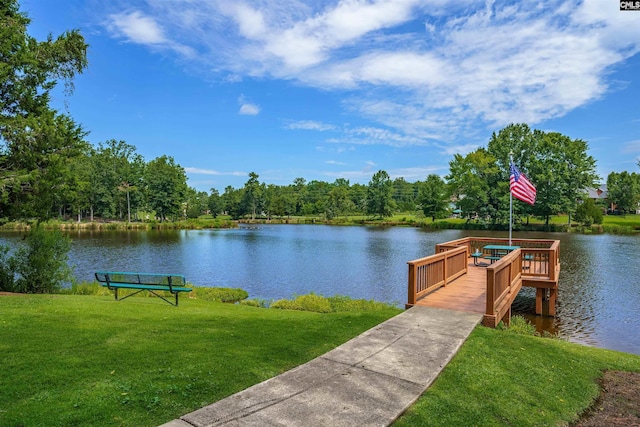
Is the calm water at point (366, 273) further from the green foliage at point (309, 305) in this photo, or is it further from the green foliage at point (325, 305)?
the green foliage at point (309, 305)

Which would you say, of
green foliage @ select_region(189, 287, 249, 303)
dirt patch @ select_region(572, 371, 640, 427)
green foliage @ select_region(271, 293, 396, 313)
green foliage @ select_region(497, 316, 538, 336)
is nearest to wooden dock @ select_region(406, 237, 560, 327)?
green foliage @ select_region(497, 316, 538, 336)

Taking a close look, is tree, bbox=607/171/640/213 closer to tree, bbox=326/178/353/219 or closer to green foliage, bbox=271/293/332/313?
tree, bbox=326/178/353/219

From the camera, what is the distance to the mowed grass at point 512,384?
4.17 metres

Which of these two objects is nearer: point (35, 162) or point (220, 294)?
point (35, 162)

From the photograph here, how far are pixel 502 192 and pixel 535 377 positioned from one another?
55514mm

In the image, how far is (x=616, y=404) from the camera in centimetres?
493

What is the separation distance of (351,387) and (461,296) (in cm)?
636

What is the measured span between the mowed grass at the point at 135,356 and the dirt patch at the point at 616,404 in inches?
139

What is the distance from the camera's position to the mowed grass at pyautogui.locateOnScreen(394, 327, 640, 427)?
417 centimetres

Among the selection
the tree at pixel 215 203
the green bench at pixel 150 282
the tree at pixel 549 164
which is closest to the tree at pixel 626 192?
the tree at pixel 549 164

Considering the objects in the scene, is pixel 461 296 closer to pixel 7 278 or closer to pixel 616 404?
pixel 616 404

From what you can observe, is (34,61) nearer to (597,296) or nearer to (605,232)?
(597,296)

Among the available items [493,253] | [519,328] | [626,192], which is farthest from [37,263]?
[626,192]

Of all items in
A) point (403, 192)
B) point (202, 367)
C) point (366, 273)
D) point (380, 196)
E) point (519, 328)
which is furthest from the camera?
point (403, 192)
